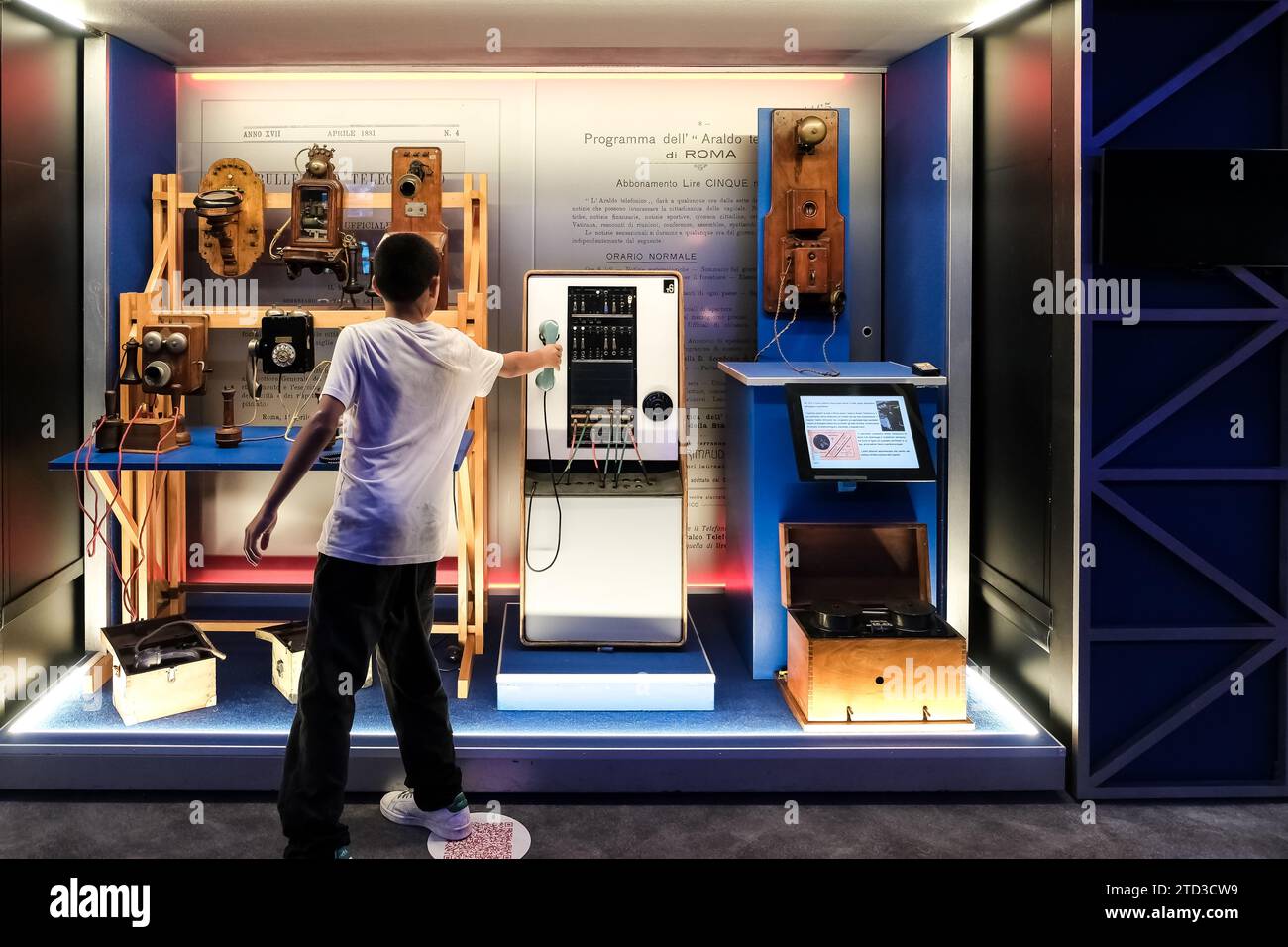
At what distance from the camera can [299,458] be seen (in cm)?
285

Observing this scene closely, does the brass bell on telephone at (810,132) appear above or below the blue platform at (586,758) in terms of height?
above

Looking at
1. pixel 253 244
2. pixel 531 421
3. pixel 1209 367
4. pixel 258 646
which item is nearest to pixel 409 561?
pixel 531 421

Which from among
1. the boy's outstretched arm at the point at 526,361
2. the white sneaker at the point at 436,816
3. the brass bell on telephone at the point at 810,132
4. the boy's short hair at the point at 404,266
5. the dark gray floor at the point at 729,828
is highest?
the brass bell on telephone at the point at 810,132

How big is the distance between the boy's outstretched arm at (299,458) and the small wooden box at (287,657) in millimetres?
1098

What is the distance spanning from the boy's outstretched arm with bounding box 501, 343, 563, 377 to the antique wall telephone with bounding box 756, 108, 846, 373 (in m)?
1.63

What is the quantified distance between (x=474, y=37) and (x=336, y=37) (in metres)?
0.59

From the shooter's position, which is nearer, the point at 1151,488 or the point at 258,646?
the point at 1151,488

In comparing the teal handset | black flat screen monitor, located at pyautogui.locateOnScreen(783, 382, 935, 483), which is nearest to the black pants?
the teal handset

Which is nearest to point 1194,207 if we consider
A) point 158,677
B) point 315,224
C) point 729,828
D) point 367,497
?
point 729,828

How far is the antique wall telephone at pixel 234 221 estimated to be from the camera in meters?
4.58

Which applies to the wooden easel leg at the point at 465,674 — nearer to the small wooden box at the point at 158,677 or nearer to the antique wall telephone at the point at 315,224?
the small wooden box at the point at 158,677

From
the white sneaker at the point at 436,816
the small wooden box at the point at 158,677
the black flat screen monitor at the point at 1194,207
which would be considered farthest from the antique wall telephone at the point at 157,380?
the black flat screen monitor at the point at 1194,207

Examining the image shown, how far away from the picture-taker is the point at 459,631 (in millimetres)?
4391

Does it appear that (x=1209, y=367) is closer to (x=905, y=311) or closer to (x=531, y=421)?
(x=905, y=311)
